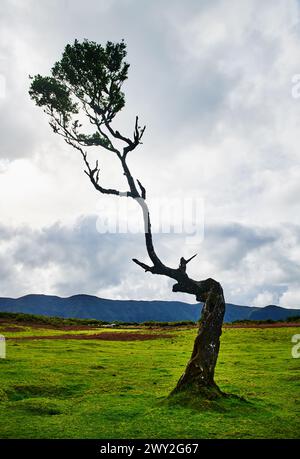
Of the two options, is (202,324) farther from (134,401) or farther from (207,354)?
(134,401)

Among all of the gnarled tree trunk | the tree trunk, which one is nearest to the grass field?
the tree trunk

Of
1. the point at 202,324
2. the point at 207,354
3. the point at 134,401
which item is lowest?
the point at 134,401

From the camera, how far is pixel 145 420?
1619 centimetres

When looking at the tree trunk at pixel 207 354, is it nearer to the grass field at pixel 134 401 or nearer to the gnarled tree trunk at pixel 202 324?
the gnarled tree trunk at pixel 202 324

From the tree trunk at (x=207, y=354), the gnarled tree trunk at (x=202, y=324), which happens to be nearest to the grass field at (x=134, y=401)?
the tree trunk at (x=207, y=354)

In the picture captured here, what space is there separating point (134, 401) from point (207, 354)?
4007 mm

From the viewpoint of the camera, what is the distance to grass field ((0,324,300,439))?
1498cm

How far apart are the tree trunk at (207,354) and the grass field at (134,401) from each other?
106 cm

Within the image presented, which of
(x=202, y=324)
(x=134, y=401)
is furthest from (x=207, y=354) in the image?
(x=134, y=401)

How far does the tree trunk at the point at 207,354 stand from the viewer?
18875 mm

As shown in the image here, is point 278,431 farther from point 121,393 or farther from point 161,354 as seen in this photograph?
point 161,354

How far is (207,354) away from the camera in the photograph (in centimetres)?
1941
